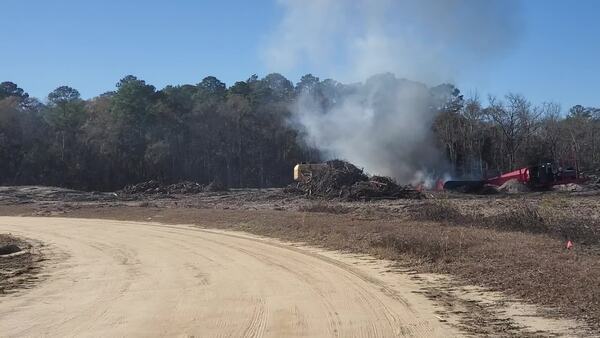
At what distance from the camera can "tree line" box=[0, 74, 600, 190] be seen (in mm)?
65438

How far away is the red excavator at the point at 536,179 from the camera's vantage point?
41875mm

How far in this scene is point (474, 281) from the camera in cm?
1109

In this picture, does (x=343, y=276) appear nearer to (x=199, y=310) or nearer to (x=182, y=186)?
(x=199, y=310)

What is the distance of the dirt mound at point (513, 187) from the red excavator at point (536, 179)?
47cm

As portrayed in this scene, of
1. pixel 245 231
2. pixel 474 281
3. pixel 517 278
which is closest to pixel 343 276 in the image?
pixel 474 281

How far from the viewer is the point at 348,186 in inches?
1532

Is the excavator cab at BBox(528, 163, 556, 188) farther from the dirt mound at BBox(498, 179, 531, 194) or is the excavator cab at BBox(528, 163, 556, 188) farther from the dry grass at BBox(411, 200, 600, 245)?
the dry grass at BBox(411, 200, 600, 245)

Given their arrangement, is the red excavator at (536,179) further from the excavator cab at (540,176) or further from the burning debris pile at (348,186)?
the burning debris pile at (348,186)

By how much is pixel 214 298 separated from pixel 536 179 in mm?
36716

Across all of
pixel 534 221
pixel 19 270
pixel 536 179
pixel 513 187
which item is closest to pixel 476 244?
pixel 534 221

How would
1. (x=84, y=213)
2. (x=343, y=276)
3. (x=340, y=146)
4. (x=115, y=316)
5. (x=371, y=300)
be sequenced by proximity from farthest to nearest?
1. (x=340, y=146)
2. (x=84, y=213)
3. (x=343, y=276)
4. (x=371, y=300)
5. (x=115, y=316)

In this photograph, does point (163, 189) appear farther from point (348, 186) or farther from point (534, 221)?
point (534, 221)

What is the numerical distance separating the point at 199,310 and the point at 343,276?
418 centimetres

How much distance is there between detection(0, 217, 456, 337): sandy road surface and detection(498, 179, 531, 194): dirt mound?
2750 cm
